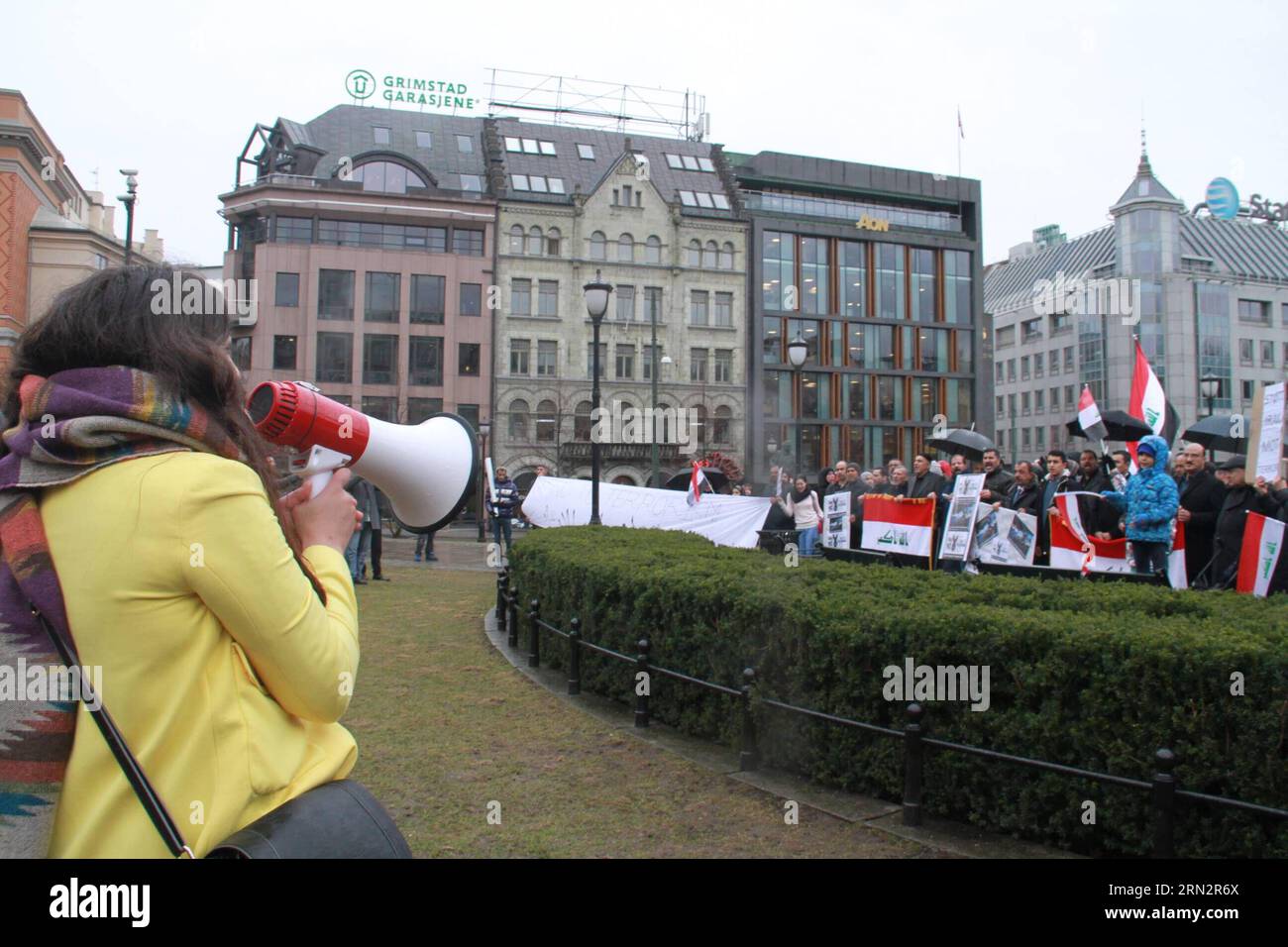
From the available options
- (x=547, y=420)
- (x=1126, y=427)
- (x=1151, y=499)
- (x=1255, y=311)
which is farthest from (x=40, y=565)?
(x=1255, y=311)

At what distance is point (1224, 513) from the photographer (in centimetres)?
939

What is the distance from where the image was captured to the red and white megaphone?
2.77m

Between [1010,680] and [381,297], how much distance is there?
50227 millimetres

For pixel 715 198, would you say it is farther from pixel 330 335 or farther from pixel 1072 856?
pixel 1072 856

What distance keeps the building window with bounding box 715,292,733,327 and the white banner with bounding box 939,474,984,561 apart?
4495cm

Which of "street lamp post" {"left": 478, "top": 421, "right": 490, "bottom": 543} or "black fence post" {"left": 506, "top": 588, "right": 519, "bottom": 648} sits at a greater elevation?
"street lamp post" {"left": 478, "top": 421, "right": 490, "bottom": 543}

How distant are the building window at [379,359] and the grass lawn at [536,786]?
144 ft

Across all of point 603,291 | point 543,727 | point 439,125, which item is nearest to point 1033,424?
point 439,125

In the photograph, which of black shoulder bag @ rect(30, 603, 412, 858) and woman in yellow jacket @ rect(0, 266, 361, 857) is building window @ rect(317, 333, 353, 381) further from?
black shoulder bag @ rect(30, 603, 412, 858)

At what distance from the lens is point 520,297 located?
53.2m

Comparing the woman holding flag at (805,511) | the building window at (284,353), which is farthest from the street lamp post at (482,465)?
the building window at (284,353)

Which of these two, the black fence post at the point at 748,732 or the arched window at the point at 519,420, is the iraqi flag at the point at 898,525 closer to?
the black fence post at the point at 748,732

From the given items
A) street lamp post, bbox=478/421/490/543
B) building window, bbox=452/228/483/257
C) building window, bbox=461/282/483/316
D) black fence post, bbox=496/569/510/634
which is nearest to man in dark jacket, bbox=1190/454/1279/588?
street lamp post, bbox=478/421/490/543

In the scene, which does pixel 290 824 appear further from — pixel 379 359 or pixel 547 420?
pixel 379 359
